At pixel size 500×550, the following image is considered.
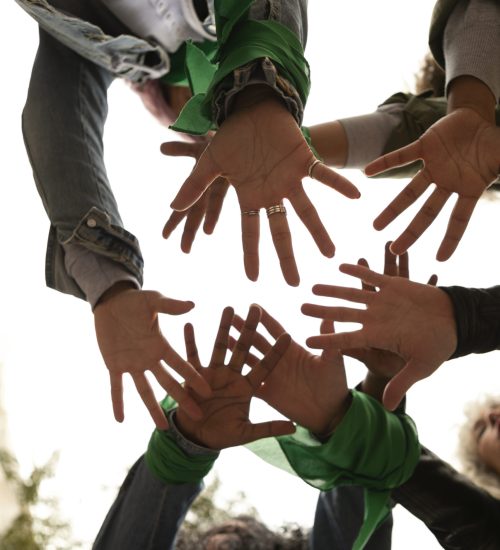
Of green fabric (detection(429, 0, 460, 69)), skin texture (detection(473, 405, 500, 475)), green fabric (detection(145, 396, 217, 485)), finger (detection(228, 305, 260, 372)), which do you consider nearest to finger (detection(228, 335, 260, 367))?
finger (detection(228, 305, 260, 372))

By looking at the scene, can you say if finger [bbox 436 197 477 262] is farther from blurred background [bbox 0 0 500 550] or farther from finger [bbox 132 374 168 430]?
blurred background [bbox 0 0 500 550]

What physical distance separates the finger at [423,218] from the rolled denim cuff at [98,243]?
13.2 inches

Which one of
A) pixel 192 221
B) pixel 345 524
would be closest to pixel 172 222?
pixel 192 221

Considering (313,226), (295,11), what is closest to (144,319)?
(313,226)

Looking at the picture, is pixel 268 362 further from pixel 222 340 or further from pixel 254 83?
pixel 254 83

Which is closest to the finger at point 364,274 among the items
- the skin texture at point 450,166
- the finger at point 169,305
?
the skin texture at point 450,166

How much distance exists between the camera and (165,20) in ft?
3.22

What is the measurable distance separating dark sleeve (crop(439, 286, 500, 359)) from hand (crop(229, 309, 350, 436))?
0.54 feet

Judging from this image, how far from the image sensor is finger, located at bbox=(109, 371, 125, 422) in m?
0.86

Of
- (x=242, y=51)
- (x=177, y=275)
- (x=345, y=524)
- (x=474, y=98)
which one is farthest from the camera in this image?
(x=177, y=275)

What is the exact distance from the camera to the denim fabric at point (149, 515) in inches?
39.4

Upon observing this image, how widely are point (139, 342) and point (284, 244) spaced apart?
23cm

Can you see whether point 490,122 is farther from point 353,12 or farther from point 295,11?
point 353,12

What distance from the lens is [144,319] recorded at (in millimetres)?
844
